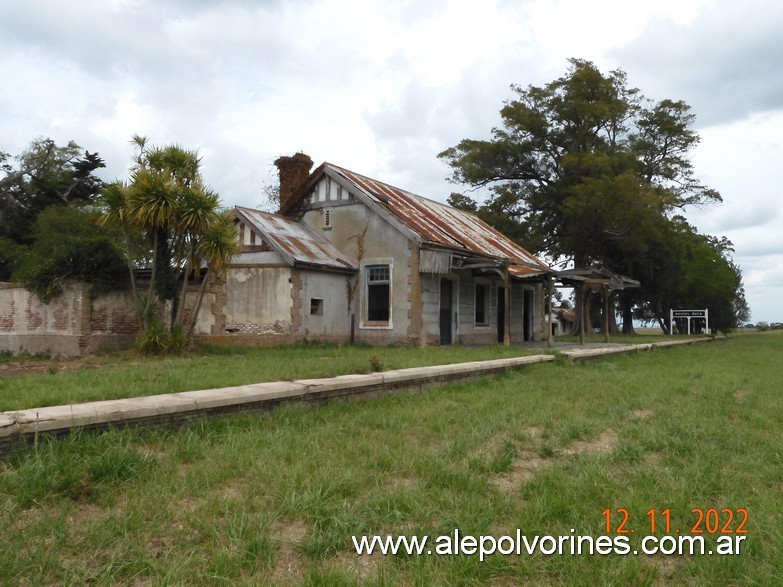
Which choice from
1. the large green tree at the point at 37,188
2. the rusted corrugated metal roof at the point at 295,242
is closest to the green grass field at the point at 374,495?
the rusted corrugated metal roof at the point at 295,242

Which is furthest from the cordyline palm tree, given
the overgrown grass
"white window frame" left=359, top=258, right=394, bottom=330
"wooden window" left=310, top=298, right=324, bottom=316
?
"white window frame" left=359, top=258, right=394, bottom=330

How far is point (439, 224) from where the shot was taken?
71.2 feet

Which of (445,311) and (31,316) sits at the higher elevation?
(445,311)

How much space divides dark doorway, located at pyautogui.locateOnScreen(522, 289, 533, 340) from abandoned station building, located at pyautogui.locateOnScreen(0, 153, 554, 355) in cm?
374

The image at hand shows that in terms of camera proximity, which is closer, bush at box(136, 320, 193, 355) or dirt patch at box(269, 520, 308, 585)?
dirt patch at box(269, 520, 308, 585)

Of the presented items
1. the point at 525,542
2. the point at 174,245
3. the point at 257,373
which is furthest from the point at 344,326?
the point at 525,542

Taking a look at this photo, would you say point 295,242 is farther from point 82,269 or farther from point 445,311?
point 82,269

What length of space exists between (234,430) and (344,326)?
13.5 m

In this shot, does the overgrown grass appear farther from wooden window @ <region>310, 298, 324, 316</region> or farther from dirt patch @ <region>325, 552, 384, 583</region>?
wooden window @ <region>310, 298, 324, 316</region>

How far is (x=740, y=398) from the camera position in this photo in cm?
889

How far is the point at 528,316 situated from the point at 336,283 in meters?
10.3

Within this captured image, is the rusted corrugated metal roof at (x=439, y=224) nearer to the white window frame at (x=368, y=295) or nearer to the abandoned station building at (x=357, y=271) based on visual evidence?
the abandoned station building at (x=357, y=271)

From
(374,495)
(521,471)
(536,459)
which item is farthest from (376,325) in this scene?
(374,495)

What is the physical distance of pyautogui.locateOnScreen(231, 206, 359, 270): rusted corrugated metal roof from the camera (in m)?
17.7
